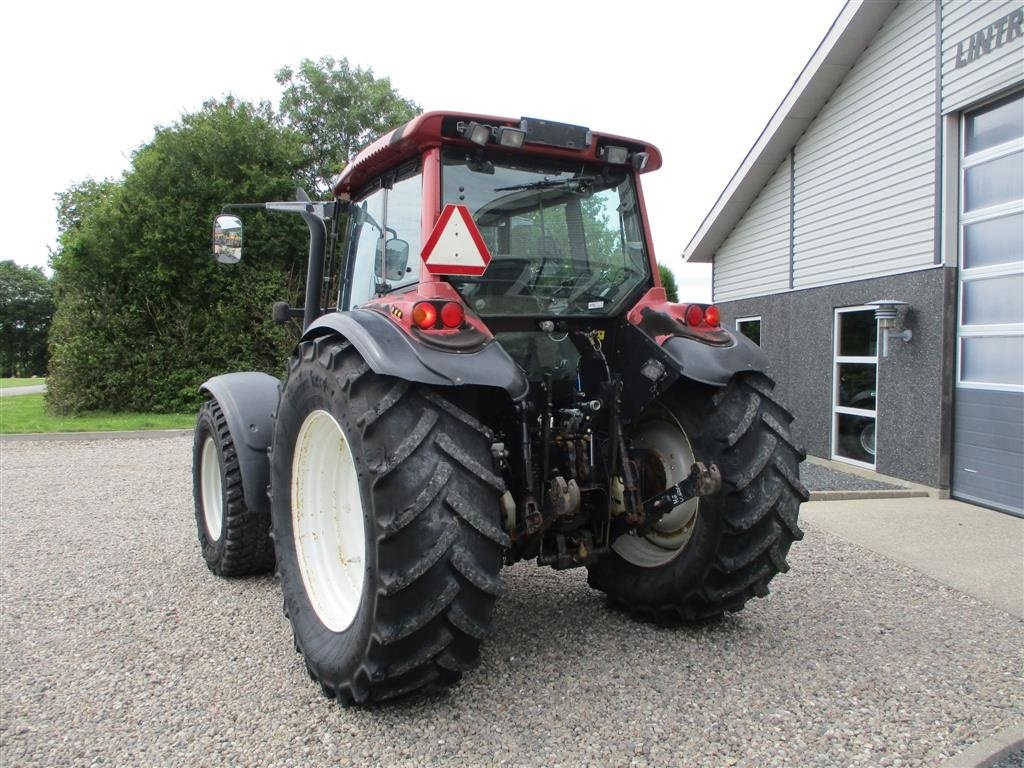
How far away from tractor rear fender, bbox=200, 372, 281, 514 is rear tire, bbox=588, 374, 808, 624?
203cm

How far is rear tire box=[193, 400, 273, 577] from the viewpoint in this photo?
4.22m

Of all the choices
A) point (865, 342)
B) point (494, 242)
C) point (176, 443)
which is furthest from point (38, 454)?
point (865, 342)

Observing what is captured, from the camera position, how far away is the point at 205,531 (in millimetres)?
4727

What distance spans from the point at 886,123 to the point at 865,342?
239 cm

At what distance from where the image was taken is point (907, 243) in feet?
25.1

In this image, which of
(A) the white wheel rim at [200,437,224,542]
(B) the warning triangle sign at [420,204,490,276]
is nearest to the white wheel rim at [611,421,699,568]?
(B) the warning triangle sign at [420,204,490,276]

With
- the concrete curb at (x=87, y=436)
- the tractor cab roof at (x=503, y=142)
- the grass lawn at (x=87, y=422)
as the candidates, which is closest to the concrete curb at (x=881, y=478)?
the tractor cab roof at (x=503, y=142)

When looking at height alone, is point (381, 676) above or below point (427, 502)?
below

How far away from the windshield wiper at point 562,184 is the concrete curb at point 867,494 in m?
4.76

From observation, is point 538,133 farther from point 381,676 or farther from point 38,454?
point 38,454

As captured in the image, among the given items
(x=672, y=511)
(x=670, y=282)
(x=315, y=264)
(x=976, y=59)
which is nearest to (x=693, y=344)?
(x=672, y=511)

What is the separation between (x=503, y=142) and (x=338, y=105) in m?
23.6

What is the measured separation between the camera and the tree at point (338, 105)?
77.6ft

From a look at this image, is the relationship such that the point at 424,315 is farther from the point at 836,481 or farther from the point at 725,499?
the point at 836,481
